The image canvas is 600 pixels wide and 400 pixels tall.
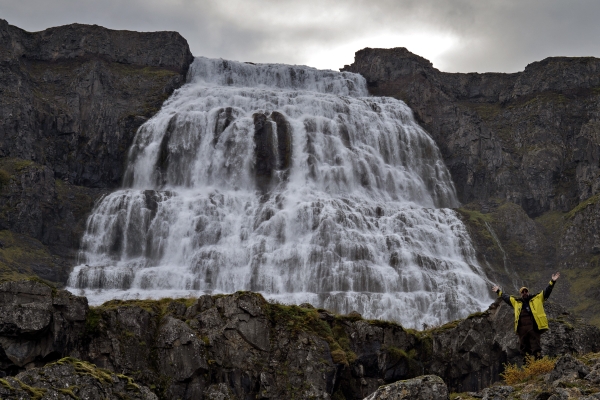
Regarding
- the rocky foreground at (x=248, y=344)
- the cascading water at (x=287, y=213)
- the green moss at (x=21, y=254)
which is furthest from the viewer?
the green moss at (x=21, y=254)

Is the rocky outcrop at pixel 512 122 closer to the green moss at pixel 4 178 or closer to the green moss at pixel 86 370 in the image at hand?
the green moss at pixel 4 178

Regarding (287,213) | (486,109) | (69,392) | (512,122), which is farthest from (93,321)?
(486,109)

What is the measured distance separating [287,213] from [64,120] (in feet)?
112

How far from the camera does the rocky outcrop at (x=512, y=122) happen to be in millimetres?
78750

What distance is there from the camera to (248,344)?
86.8ft

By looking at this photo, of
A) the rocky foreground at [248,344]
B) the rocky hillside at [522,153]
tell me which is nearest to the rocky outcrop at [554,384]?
the rocky foreground at [248,344]

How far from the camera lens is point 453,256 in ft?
201

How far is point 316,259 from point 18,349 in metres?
34.1

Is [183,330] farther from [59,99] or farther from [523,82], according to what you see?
[523,82]

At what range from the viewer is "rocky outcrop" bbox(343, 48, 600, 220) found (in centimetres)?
7875

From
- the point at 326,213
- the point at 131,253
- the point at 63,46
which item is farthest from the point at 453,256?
the point at 63,46

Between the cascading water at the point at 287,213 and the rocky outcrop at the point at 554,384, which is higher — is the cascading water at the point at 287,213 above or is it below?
above

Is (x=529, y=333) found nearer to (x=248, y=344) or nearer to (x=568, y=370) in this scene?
(x=568, y=370)

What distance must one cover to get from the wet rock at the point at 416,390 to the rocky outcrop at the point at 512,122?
65.3m
